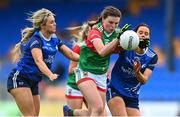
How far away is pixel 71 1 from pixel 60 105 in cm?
1070

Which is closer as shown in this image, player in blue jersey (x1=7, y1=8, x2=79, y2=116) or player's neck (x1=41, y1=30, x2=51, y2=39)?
player in blue jersey (x1=7, y1=8, x2=79, y2=116)

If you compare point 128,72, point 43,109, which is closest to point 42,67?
point 128,72

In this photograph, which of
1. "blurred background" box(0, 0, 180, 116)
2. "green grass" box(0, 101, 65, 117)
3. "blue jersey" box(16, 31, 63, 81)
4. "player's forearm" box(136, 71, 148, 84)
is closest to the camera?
"player's forearm" box(136, 71, 148, 84)

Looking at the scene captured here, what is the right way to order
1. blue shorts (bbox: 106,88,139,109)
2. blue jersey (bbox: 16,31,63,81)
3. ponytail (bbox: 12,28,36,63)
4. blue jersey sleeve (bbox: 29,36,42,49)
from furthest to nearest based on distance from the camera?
ponytail (bbox: 12,28,36,63)
blue shorts (bbox: 106,88,139,109)
blue jersey (bbox: 16,31,63,81)
blue jersey sleeve (bbox: 29,36,42,49)

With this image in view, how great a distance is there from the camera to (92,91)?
939 centimetres

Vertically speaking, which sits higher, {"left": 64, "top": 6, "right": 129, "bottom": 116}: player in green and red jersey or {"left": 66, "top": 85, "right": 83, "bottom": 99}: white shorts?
A: {"left": 64, "top": 6, "right": 129, "bottom": 116}: player in green and red jersey

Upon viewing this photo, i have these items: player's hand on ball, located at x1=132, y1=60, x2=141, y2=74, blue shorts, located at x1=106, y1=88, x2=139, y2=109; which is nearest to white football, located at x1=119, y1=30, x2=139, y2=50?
player's hand on ball, located at x1=132, y1=60, x2=141, y2=74

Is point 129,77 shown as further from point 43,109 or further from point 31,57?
point 43,109

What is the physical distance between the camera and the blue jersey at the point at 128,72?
9.75 meters

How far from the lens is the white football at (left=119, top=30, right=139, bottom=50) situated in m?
9.03

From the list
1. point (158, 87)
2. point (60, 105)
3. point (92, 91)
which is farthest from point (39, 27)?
point (158, 87)

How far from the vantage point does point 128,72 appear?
386 inches

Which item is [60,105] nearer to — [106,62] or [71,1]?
[106,62]

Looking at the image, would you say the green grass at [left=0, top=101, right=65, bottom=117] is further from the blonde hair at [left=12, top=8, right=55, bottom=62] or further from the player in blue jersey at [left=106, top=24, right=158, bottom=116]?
the player in blue jersey at [left=106, top=24, right=158, bottom=116]
